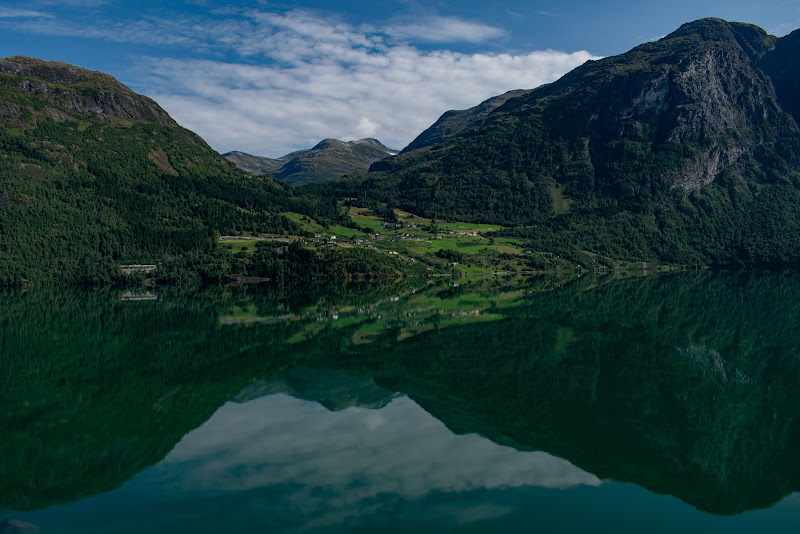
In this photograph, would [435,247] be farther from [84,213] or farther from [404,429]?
[404,429]

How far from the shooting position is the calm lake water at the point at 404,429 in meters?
18.9

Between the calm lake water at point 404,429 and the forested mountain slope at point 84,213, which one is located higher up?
the forested mountain slope at point 84,213

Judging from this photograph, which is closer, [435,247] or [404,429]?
[404,429]

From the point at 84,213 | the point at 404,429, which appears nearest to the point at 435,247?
the point at 84,213

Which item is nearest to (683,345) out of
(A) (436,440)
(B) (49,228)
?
(A) (436,440)

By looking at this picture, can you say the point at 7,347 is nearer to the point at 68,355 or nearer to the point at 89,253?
the point at 68,355

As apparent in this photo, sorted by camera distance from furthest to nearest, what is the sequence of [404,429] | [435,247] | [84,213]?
[435,247] → [84,213] → [404,429]

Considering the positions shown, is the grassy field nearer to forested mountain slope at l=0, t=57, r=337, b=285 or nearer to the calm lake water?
forested mountain slope at l=0, t=57, r=337, b=285

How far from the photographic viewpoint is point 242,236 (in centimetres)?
17088

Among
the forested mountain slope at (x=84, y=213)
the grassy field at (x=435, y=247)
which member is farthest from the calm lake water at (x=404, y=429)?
the grassy field at (x=435, y=247)

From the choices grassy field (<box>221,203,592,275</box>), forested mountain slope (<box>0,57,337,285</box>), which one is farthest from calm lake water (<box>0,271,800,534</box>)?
grassy field (<box>221,203,592,275</box>)

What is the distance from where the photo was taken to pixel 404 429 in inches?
1079

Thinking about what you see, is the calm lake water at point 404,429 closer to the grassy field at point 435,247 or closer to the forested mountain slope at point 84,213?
the forested mountain slope at point 84,213

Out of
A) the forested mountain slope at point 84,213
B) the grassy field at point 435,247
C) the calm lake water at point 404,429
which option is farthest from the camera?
the grassy field at point 435,247
